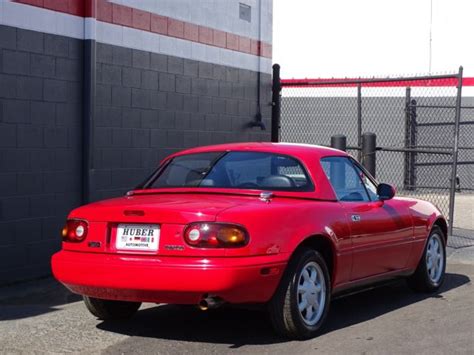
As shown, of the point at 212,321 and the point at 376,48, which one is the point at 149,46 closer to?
the point at 212,321

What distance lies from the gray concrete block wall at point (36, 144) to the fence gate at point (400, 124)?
31.9ft

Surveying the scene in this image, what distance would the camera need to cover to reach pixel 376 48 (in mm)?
21281

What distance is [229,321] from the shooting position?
23.4 feet

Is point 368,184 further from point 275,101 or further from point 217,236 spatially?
point 275,101

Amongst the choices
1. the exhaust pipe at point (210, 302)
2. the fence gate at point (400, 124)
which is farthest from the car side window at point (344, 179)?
the fence gate at point (400, 124)

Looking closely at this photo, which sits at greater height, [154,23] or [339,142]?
[154,23]

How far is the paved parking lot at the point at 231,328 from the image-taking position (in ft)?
20.4

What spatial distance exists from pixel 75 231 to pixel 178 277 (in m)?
1.06

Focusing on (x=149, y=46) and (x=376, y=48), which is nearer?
(x=149, y=46)

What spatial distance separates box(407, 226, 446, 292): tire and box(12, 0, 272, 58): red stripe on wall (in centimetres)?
456

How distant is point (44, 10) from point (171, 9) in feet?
8.32

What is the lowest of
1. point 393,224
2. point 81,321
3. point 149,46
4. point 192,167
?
point 81,321

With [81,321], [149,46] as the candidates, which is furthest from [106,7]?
[81,321]

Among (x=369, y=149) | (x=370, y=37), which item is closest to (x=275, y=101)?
(x=369, y=149)
